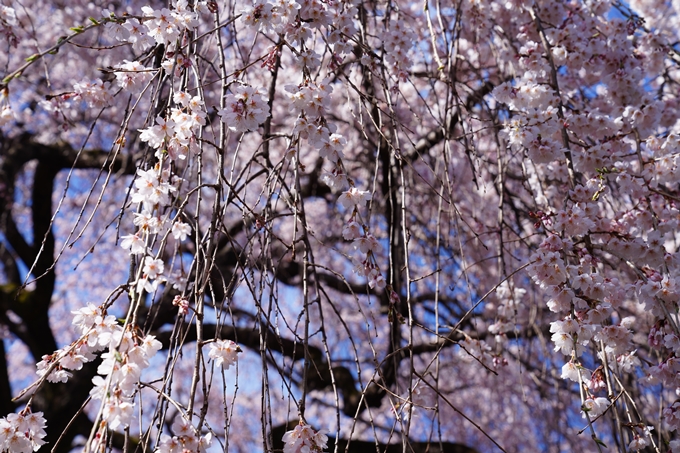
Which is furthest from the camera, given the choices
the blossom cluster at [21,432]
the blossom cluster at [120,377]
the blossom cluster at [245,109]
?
the blossom cluster at [245,109]

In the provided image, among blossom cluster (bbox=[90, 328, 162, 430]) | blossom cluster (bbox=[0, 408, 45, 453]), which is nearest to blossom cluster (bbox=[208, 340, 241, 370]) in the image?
blossom cluster (bbox=[90, 328, 162, 430])

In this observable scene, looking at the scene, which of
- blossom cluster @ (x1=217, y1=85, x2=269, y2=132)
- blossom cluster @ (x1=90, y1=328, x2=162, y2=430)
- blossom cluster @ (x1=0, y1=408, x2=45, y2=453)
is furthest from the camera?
blossom cluster @ (x1=217, y1=85, x2=269, y2=132)

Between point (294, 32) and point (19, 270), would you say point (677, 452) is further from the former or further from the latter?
point (19, 270)

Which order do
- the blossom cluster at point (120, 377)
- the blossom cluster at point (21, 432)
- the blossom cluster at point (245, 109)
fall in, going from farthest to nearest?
the blossom cluster at point (245, 109) → the blossom cluster at point (21, 432) → the blossom cluster at point (120, 377)

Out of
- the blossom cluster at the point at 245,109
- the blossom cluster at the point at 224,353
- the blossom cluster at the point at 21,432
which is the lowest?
the blossom cluster at the point at 21,432

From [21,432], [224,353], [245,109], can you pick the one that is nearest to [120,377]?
[224,353]

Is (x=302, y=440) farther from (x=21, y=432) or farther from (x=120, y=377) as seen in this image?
(x=21, y=432)

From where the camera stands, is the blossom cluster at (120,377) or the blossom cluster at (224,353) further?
the blossom cluster at (224,353)

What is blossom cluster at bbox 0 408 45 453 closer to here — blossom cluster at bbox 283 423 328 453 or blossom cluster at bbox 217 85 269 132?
blossom cluster at bbox 283 423 328 453

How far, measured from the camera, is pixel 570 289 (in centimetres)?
139

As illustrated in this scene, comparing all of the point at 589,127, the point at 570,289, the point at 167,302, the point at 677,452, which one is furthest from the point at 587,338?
the point at 167,302

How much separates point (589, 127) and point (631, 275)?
1.83 m

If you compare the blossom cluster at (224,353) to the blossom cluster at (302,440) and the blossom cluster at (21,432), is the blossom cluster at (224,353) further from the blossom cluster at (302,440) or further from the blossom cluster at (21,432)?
the blossom cluster at (21,432)

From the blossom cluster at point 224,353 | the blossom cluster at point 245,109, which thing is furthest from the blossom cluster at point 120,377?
the blossom cluster at point 245,109
